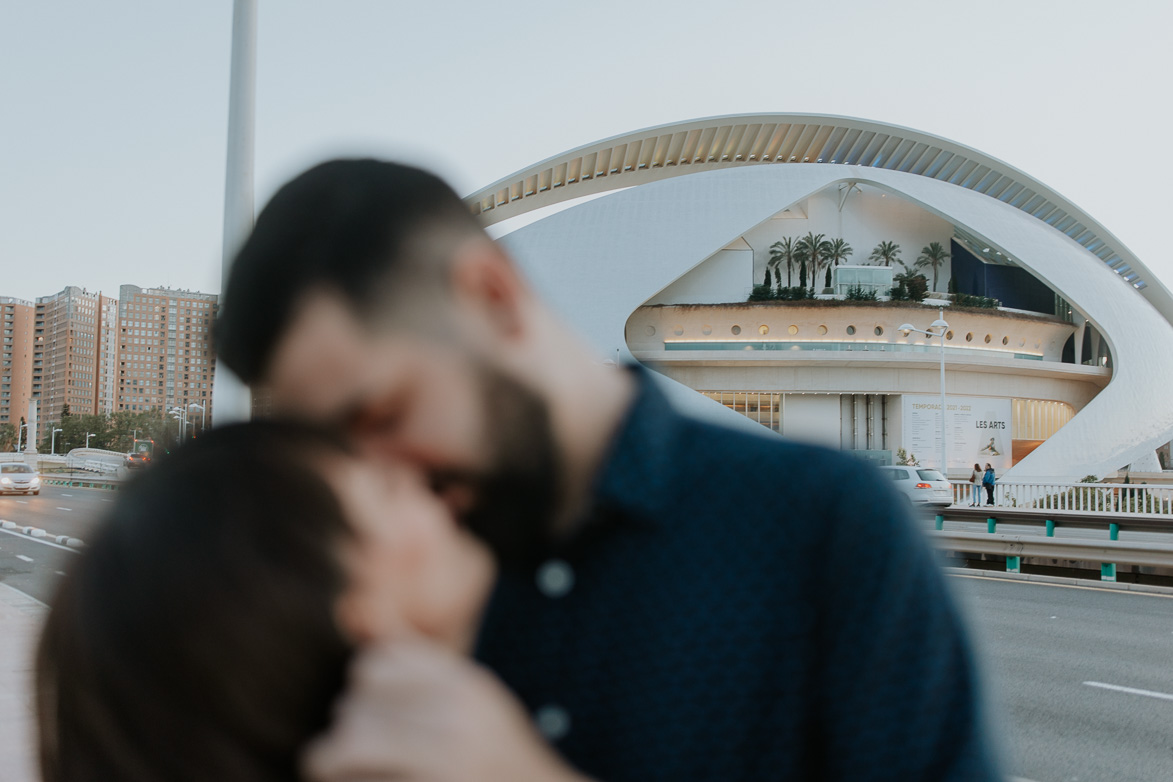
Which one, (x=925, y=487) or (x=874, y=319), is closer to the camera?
(x=925, y=487)

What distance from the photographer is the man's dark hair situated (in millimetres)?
671

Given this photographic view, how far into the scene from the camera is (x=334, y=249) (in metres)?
0.67

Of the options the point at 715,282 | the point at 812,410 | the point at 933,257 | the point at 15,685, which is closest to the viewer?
the point at 15,685

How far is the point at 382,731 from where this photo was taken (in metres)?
0.53

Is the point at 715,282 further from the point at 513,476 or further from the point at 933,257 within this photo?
the point at 513,476

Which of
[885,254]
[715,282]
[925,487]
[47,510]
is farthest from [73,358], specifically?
[925,487]

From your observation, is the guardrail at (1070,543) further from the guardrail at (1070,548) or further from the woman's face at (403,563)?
the woman's face at (403,563)

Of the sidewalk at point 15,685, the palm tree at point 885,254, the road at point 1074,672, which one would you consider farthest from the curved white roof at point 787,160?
the sidewalk at point 15,685

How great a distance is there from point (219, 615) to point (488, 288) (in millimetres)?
346

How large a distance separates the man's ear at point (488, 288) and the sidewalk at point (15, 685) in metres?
1.57

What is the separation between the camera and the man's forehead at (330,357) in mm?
661

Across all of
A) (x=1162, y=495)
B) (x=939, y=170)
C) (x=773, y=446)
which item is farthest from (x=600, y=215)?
(x=773, y=446)

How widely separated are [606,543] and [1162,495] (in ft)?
65.2

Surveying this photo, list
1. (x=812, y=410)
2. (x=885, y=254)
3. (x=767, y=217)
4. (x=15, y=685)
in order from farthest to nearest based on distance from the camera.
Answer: (x=885, y=254) < (x=767, y=217) < (x=812, y=410) < (x=15, y=685)
